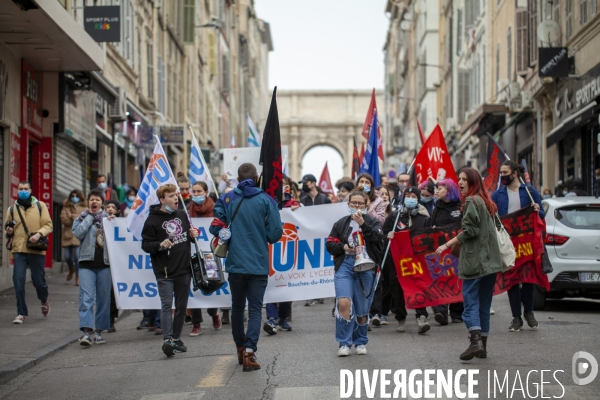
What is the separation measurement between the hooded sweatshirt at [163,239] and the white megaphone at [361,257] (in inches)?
71.0

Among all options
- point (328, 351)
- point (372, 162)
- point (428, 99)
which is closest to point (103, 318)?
point (328, 351)

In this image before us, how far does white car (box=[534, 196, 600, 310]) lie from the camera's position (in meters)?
14.1

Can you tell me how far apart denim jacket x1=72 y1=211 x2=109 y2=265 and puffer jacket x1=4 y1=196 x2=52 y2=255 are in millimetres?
1427

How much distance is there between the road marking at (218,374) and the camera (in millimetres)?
9044

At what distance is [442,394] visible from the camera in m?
8.07

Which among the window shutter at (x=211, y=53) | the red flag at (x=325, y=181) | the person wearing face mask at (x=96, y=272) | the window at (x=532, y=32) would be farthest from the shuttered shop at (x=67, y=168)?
the window shutter at (x=211, y=53)

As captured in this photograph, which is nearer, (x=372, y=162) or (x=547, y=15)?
(x=372, y=162)

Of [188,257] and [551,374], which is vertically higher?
[188,257]

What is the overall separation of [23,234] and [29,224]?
0.15 metres

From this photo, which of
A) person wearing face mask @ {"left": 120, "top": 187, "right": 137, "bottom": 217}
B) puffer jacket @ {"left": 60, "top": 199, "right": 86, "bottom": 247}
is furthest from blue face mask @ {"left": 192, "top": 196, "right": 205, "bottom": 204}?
person wearing face mask @ {"left": 120, "top": 187, "right": 137, "bottom": 217}

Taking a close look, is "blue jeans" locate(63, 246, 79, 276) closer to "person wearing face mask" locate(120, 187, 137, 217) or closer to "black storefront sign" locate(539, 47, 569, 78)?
"person wearing face mask" locate(120, 187, 137, 217)

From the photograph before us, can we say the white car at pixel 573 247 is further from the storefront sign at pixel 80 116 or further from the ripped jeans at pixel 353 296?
the storefront sign at pixel 80 116

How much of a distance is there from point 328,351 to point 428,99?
4780 cm

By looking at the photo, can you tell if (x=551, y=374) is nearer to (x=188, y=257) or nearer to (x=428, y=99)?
(x=188, y=257)
